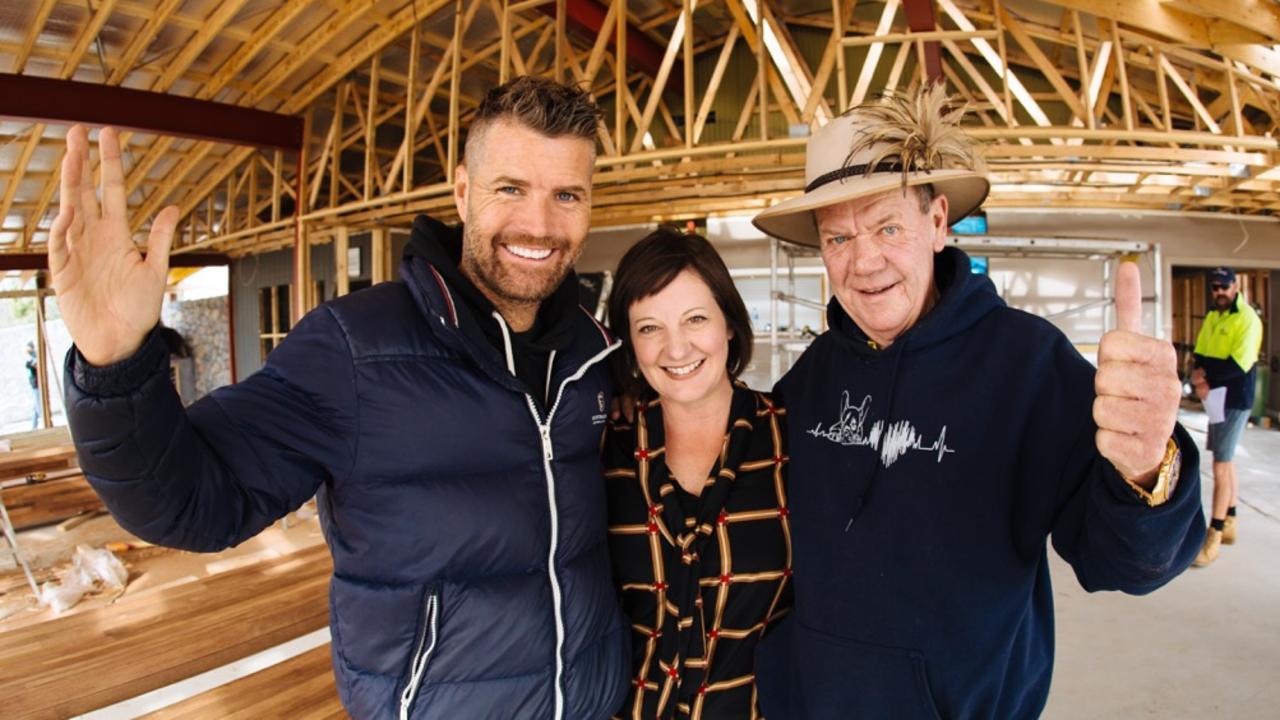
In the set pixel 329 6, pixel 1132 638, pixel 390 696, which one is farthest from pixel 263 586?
pixel 329 6

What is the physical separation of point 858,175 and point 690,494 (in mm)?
879

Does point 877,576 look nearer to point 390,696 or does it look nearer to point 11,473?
point 390,696

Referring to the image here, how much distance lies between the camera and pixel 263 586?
2973 mm

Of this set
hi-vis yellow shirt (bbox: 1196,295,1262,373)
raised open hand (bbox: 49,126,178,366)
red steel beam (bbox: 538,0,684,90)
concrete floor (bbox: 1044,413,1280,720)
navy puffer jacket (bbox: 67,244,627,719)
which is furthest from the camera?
red steel beam (bbox: 538,0,684,90)

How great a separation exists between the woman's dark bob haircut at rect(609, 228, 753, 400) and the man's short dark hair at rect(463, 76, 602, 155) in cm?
34

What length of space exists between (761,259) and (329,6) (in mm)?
6049

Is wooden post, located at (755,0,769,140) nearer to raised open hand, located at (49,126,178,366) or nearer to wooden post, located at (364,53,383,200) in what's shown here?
raised open hand, located at (49,126,178,366)

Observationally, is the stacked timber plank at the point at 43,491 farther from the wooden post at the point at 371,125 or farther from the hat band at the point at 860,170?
the hat band at the point at 860,170

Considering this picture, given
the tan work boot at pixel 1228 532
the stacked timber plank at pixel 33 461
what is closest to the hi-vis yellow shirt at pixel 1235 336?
the tan work boot at pixel 1228 532

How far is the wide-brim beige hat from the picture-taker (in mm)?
1436

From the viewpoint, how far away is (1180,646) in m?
3.54

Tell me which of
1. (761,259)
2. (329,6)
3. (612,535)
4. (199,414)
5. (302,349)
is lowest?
(612,535)

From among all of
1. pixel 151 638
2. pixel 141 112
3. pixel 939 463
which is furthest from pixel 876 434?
pixel 141 112

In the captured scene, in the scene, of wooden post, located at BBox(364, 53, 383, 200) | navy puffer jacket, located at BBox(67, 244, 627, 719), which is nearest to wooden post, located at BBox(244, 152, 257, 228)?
wooden post, located at BBox(364, 53, 383, 200)
